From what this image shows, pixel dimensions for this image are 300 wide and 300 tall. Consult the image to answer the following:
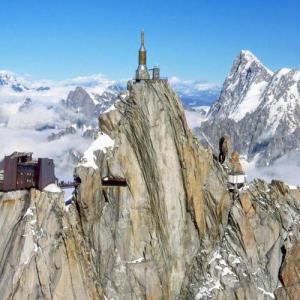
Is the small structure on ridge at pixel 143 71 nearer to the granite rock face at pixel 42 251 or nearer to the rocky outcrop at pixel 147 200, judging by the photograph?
the rocky outcrop at pixel 147 200

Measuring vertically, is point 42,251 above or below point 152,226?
below

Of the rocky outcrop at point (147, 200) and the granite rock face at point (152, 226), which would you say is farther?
the rocky outcrop at point (147, 200)

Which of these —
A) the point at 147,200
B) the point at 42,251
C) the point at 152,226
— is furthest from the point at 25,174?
the point at 152,226

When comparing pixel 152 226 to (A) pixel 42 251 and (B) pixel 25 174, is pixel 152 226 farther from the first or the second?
(B) pixel 25 174

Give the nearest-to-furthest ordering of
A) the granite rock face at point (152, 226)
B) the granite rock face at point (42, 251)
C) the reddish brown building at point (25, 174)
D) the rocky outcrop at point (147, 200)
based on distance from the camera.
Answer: the granite rock face at point (42, 251) → the granite rock face at point (152, 226) → the rocky outcrop at point (147, 200) → the reddish brown building at point (25, 174)

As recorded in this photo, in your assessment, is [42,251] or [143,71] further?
[143,71]

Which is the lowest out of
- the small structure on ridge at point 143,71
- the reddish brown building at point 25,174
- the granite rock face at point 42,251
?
the granite rock face at point 42,251

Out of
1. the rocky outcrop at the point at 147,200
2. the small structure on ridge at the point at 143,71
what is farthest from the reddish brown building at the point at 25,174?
the small structure on ridge at the point at 143,71
